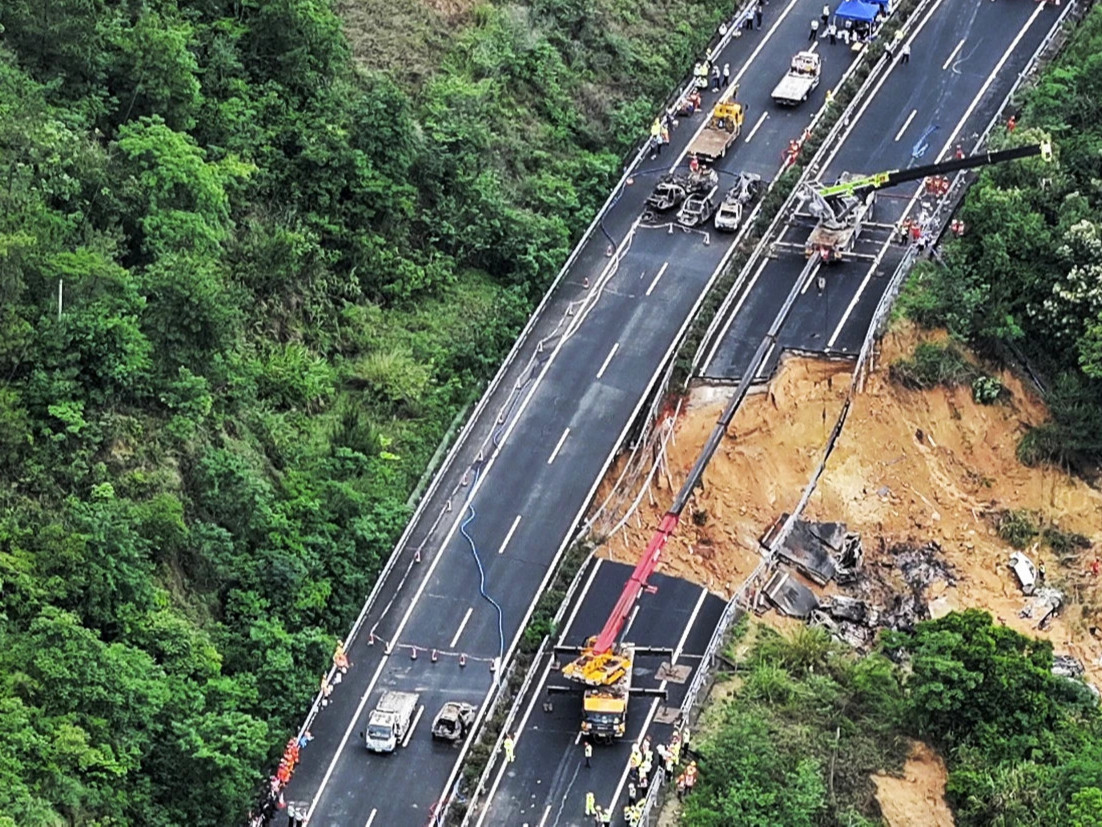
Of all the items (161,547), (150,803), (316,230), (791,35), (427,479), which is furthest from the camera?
(791,35)

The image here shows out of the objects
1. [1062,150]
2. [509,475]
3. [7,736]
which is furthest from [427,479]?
[1062,150]

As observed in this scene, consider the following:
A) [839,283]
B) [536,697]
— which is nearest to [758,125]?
[839,283]

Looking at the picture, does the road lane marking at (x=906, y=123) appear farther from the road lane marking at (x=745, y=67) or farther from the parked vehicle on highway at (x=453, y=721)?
the parked vehicle on highway at (x=453, y=721)

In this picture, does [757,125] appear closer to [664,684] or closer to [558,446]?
[558,446]

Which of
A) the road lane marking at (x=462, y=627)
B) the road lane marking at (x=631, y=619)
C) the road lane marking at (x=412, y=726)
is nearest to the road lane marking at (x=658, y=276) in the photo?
the road lane marking at (x=631, y=619)

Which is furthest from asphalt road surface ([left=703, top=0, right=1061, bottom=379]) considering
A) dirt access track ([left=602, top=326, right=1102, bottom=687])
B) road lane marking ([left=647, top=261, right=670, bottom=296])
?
road lane marking ([left=647, top=261, right=670, bottom=296])

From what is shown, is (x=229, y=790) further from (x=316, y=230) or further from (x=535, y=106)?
(x=535, y=106)

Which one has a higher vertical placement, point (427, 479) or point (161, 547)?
point (427, 479)

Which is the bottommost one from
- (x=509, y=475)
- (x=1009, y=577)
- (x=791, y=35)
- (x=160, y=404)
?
(x=160, y=404)
